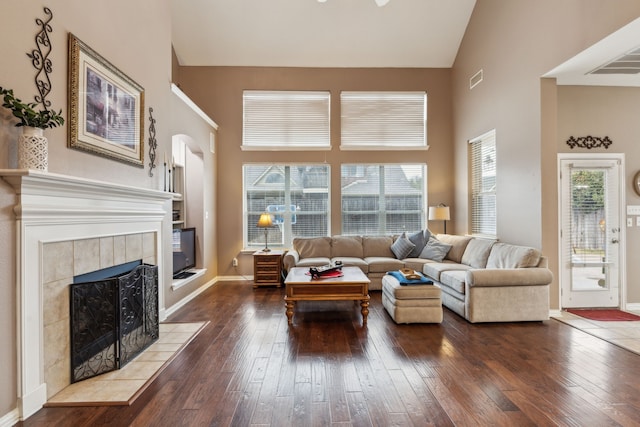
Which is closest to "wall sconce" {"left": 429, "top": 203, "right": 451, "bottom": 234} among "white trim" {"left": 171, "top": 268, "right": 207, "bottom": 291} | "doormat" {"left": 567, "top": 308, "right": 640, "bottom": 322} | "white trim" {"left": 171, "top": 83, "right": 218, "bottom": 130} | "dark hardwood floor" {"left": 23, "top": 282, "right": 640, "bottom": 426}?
"doormat" {"left": 567, "top": 308, "right": 640, "bottom": 322}

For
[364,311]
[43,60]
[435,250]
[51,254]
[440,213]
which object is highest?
[43,60]

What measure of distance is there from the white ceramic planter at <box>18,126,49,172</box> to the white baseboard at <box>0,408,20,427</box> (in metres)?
1.45

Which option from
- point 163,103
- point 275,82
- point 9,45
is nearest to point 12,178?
point 9,45

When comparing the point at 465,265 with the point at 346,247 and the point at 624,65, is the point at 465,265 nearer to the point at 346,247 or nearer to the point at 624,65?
the point at 346,247

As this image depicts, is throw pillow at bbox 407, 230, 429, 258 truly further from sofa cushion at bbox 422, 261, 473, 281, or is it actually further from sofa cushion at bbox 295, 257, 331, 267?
sofa cushion at bbox 295, 257, 331, 267

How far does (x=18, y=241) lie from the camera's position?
76.9 inches

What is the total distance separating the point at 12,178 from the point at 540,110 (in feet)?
16.6

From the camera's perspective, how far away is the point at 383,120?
252 inches

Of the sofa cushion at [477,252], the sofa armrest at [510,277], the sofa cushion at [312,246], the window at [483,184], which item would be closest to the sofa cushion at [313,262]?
the sofa cushion at [312,246]

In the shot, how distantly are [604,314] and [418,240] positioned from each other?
2618mm

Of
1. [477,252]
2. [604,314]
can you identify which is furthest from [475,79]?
[604,314]

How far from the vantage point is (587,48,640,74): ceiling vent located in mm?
3520

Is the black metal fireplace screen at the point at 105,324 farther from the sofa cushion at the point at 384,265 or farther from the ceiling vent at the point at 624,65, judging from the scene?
the ceiling vent at the point at 624,65

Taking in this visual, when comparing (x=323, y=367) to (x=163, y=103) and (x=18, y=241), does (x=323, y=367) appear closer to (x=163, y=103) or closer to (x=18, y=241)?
(x=18, y=241)
